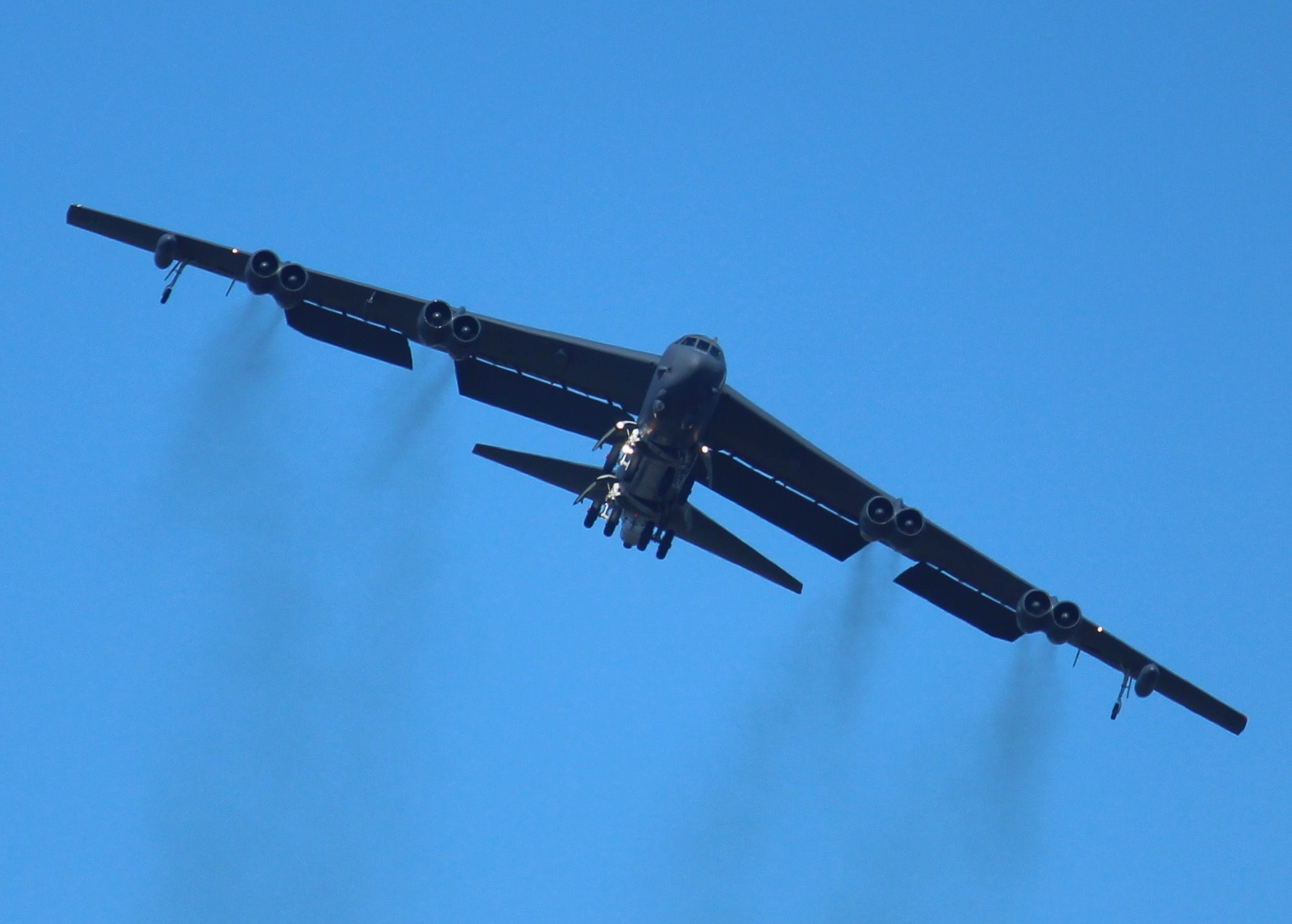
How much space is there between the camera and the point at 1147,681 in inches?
1545

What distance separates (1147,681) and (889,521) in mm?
6782

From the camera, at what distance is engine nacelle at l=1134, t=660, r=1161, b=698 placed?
3925 cm

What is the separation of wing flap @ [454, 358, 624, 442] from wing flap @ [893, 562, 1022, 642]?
23.4ft

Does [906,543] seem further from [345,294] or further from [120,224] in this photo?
[120,224]

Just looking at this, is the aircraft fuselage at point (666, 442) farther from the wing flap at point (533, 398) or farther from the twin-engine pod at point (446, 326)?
the twin-engine pod at point (446, 326)

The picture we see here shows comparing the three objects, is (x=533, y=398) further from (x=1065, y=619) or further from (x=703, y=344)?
(x=1065, y=619)

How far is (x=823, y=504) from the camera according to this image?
39.3 metres

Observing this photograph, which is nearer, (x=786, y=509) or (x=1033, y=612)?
(x=1033, y=612)

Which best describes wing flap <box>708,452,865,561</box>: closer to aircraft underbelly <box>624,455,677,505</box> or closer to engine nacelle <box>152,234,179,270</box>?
aircraft underbelly <box>624,455,677,505</box>

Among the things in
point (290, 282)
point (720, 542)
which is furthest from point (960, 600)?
point (290, 282)

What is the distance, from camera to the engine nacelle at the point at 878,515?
122 ft

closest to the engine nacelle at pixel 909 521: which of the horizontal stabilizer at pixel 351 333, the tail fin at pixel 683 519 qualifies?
the tail fin at pixel 683 519

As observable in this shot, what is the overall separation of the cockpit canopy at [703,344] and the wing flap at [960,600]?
27.0 feet

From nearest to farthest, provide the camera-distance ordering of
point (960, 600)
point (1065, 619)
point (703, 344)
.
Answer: point (703, 344), point (1065, 619), point (960, 600)
